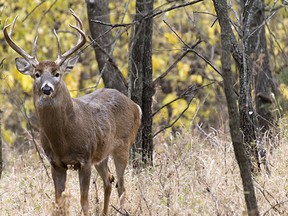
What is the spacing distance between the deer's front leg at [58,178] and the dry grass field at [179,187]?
4.4 inches

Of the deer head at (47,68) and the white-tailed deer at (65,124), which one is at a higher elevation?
the deer head at (47,68)

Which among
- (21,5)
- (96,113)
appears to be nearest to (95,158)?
(96,113)

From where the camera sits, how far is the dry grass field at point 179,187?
6301mm

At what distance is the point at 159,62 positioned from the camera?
14633 mm

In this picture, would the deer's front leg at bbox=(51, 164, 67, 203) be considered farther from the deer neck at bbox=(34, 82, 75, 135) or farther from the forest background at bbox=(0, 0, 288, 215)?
the forest background at bbox=(0, 0, 288, 215)

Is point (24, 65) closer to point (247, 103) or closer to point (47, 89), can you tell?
point (47, 89)

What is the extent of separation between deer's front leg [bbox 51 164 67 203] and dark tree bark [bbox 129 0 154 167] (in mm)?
1458

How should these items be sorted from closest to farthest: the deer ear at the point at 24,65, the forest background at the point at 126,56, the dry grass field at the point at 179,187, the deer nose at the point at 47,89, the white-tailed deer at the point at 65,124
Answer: the dry grass field at the point at 179,187 < the deer nose at the point at 47,89 < the white-tailed deer at the point at 65,124 < the deer ear at the point at 24,65 < the forest background at the point at 126,56

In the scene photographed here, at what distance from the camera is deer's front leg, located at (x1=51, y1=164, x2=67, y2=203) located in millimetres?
7160

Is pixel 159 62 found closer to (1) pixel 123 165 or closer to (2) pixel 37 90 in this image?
(1) pixel 123 165

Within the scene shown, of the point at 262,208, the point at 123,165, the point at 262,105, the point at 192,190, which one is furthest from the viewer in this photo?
the point at 262,105

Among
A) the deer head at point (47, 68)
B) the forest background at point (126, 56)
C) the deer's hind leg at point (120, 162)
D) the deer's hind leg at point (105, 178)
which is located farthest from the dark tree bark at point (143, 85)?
the forest background at point (126, 56)

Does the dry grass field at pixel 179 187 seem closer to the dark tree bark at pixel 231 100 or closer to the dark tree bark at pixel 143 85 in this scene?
the dark tree bark at pixel 143 85

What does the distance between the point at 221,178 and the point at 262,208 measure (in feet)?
2.93
